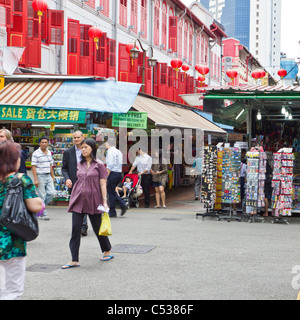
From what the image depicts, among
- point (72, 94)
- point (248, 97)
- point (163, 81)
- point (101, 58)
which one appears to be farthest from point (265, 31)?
point (248, 97)

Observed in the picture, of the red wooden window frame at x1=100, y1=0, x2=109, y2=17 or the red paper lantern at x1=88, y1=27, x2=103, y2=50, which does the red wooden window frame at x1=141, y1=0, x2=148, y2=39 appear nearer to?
the red wooden window frame at x1=100, y1=0, x2=109, y2=17

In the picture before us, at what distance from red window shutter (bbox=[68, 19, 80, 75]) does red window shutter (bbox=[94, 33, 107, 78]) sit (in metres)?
0.93

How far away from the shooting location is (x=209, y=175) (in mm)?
12570

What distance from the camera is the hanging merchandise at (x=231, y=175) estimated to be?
41.5ft

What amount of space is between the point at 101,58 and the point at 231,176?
10.0 m

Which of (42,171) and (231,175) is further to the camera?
(231,175)

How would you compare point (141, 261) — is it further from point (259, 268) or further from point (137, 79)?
point (137, 79)

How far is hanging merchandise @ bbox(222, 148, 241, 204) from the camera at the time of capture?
12.6 m

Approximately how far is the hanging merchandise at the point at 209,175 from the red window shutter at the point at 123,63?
1092 centimetres

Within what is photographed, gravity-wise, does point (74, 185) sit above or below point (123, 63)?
below

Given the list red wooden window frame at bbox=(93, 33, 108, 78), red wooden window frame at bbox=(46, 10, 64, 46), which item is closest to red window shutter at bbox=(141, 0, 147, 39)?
red wooden window frame at bbox=(93, 33, 108, 78)

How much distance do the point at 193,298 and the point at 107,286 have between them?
107 centimetres

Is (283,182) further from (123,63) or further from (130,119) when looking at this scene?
(123,63)

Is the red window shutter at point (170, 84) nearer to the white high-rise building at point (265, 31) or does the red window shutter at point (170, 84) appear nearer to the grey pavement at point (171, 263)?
the grey pavement at point (171, 263)
